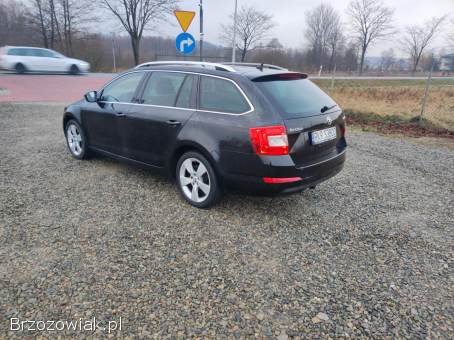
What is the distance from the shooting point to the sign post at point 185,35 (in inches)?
324

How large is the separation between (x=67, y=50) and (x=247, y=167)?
34.7 meters

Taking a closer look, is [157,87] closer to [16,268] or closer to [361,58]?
[16,268]

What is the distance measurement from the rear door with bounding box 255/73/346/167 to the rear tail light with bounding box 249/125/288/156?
0.26ft

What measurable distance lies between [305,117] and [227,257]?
5.31 ft

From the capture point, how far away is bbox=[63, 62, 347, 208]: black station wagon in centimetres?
329

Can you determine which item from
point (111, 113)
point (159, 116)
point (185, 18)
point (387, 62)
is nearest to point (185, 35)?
point (185, 18)

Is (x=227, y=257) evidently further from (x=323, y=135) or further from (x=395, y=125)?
(x=395, y=125)

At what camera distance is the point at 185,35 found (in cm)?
846

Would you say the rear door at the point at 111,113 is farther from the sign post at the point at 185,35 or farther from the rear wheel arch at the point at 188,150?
the sign post at the point at 185,35

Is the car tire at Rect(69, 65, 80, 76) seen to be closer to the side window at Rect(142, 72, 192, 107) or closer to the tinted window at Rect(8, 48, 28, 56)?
the tinted window at Rect(8, 48, 28, 56)

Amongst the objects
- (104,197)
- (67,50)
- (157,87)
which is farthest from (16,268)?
(67,50)

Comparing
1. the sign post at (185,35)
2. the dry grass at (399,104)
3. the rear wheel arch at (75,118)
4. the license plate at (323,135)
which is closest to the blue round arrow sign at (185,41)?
the sign post at (185,35)

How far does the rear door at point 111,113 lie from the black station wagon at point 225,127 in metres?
0.02

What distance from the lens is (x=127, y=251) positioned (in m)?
3.06
